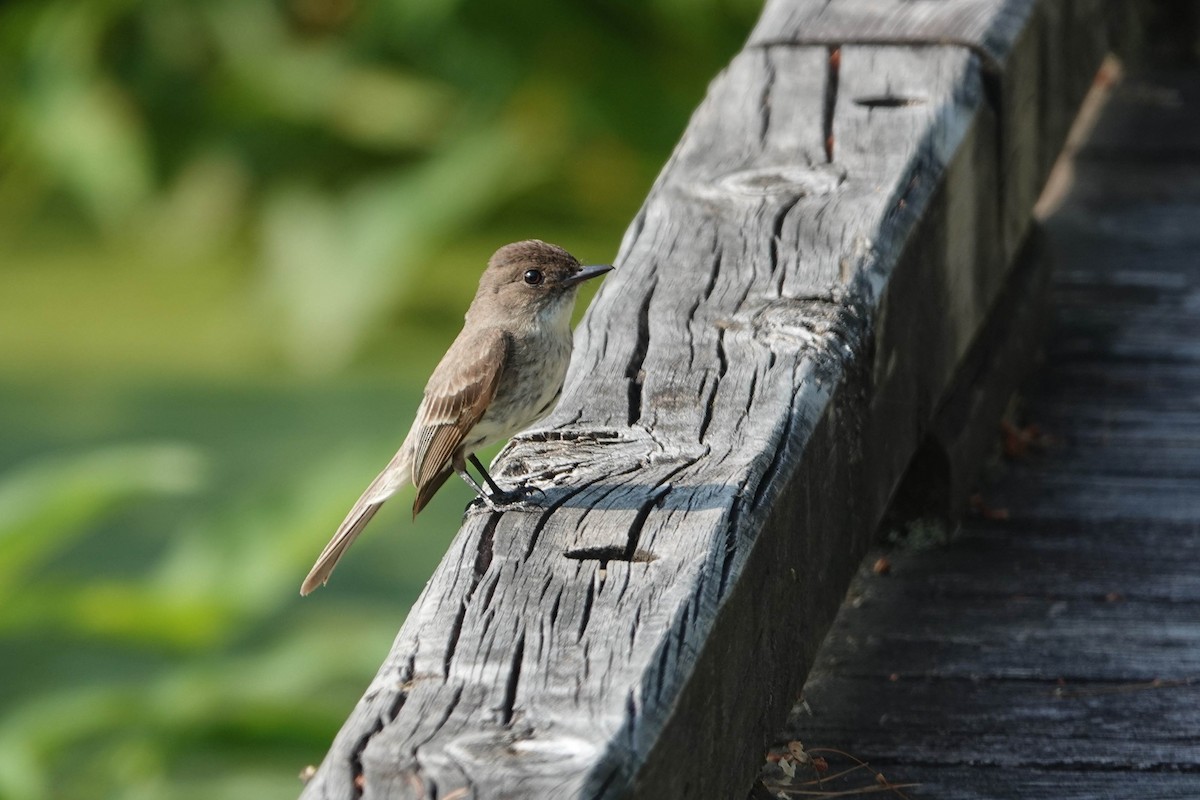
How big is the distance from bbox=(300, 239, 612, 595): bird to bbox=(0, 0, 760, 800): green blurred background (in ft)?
16.1

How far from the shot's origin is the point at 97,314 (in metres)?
10.5

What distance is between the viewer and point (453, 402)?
319cm

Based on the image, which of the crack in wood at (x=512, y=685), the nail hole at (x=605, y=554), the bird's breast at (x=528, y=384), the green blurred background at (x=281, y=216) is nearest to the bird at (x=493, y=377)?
the bird's breast at (x=528, y=384)

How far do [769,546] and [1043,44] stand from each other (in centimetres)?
176

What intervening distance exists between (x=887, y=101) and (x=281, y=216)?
731cm

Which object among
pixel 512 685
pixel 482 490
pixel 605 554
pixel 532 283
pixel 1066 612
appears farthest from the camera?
pixel 532 283

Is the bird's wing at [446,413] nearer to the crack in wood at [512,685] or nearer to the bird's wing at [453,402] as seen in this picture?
the bird's wing at [453,402]

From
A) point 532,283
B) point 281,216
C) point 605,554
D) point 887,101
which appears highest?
point 281,216

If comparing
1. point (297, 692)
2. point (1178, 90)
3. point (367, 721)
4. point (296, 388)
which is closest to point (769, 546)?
point (367, 721)

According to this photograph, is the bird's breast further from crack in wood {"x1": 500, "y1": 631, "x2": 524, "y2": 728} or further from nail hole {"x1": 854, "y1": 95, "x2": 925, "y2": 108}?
crack in wood {"x1": 500, "y1": 631, "x2": 524, "y2": 728}

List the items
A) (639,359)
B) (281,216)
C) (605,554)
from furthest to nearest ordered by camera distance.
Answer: (281,216)
(639,359)
(605,554)

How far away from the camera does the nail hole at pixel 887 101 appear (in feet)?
10.3

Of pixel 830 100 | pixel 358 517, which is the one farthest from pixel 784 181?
pixel 358 517

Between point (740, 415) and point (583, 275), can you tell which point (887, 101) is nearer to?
point (583, 275)
